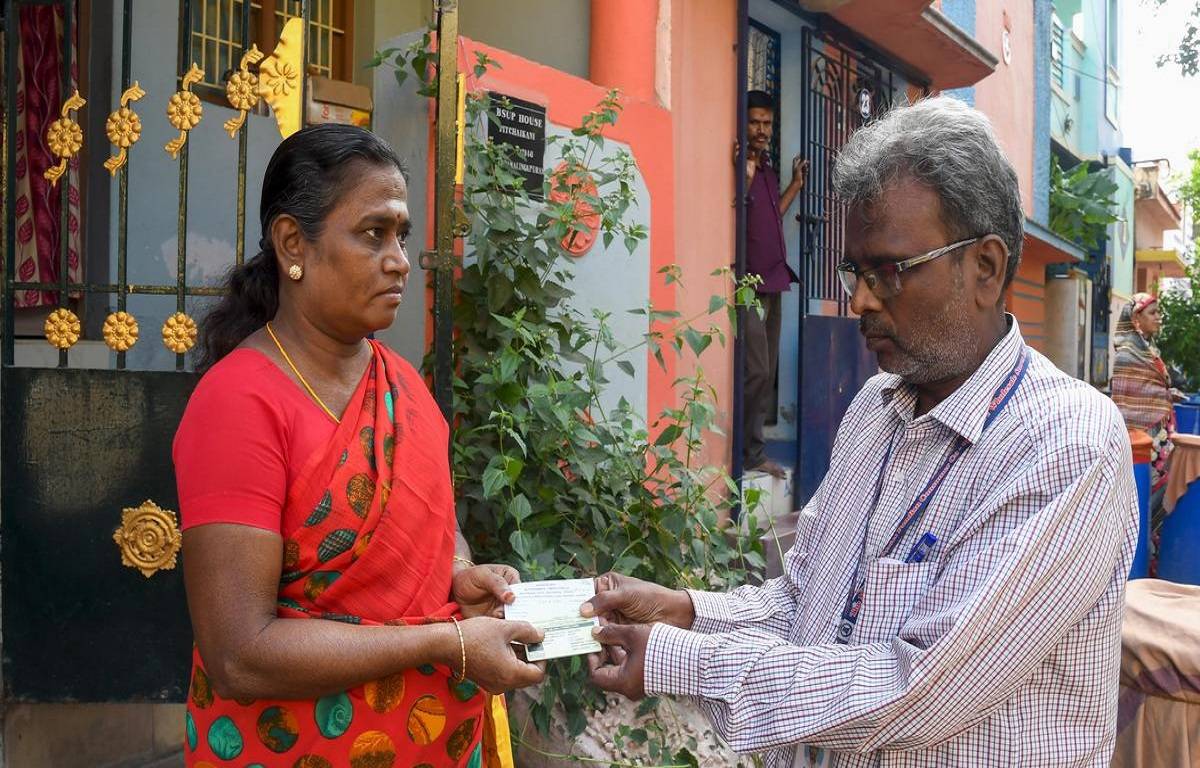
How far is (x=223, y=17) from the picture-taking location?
5.02 meters

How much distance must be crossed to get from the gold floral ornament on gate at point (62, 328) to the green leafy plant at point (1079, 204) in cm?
1298

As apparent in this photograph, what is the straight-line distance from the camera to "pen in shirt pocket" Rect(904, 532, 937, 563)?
1.53 m

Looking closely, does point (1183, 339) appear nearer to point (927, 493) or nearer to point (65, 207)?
point (927, 493)

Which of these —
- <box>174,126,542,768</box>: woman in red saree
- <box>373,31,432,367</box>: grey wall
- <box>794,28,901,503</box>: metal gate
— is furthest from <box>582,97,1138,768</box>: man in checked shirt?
<box>794,28,901,503</box>: metal gate

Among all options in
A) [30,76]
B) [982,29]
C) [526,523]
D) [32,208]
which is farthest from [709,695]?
[982,29]

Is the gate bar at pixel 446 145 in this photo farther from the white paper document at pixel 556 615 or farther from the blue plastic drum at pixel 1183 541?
the blue plastic drum at pixel 1183 541

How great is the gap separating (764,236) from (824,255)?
52.8 inches

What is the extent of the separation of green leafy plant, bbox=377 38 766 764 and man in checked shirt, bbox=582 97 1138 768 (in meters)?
1.47

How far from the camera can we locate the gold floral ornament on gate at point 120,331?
2.53 meters

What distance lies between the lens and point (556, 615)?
6.35ft

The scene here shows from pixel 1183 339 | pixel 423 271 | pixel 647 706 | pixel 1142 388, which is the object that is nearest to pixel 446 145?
pixel 423 271

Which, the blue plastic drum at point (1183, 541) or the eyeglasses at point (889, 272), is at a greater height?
the eyeglasses at point (889, 272)

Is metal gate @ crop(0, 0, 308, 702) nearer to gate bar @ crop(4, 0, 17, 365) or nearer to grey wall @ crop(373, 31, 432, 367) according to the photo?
gate bar @ crop(4, 0, 17, 365)

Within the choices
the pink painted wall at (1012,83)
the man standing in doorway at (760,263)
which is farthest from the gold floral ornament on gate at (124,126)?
the pink painted wall at (1012,83)
